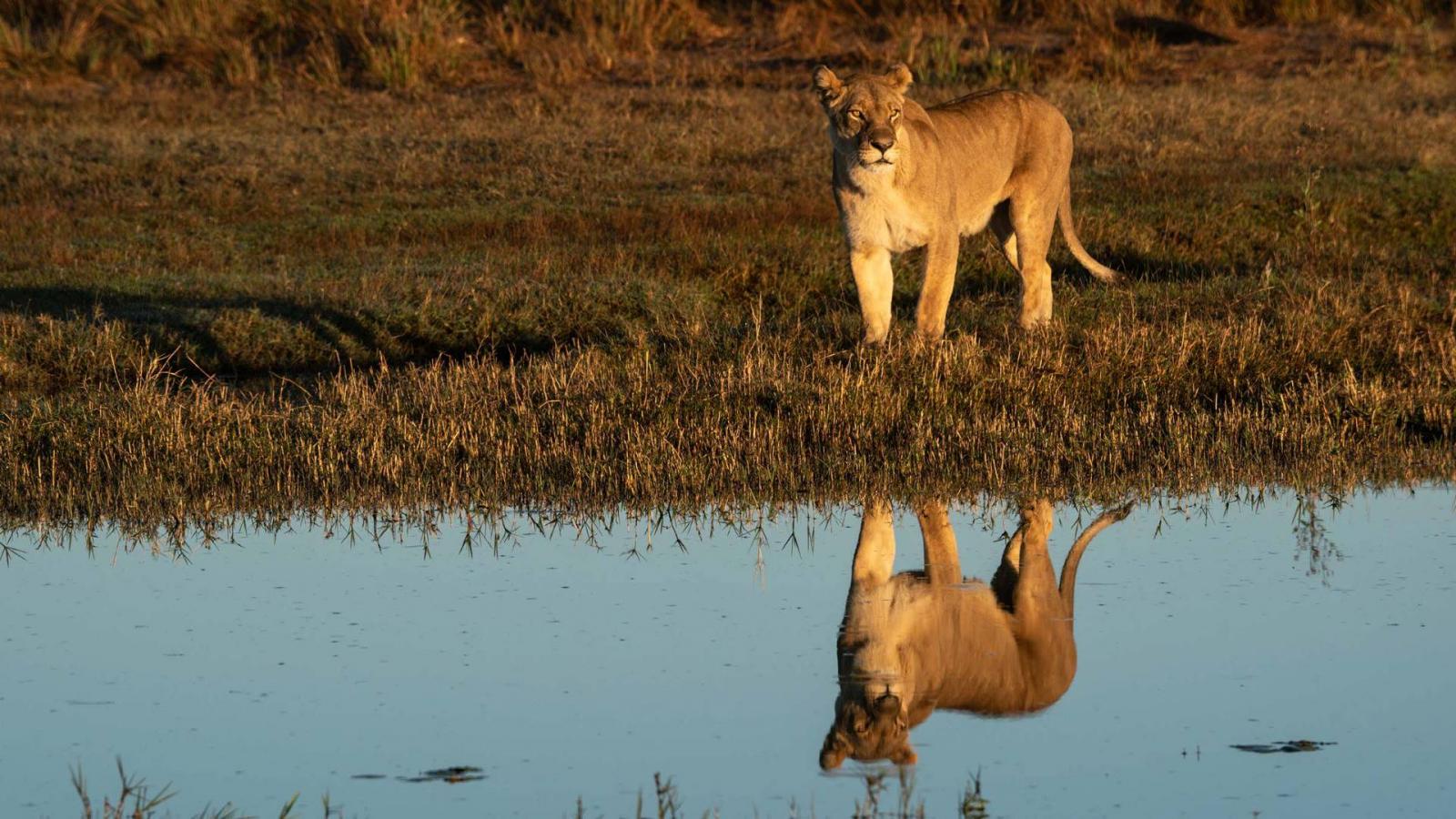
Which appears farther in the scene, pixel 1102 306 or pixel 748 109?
pixel 748 109

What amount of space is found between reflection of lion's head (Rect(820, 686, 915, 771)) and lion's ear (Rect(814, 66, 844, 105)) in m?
4.96

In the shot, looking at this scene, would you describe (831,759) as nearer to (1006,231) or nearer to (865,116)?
(865,116)

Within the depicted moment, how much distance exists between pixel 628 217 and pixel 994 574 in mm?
8971

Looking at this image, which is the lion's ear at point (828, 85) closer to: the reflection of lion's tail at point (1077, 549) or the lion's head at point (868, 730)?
the reflection of lion's tail at point (1077, 549)

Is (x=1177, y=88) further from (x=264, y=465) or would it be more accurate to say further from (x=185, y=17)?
(x=264, y=465)

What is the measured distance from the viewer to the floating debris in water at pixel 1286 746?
5191 millimetres

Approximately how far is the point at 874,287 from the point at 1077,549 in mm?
3366

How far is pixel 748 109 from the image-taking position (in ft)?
65.6

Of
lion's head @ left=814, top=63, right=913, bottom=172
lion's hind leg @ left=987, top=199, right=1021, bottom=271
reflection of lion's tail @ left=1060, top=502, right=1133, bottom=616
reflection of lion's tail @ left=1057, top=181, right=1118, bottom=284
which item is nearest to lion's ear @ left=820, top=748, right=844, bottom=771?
reflection of lion's tail @ left=1060, top=502, right=1133, bottom=616

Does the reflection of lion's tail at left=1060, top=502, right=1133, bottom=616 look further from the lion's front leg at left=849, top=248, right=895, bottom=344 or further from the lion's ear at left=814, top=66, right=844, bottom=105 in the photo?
the lion's ear at left=814, top=66, right=844, bottom=105

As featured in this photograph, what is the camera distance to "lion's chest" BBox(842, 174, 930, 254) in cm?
1027

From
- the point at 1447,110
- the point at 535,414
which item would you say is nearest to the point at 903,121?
the point at 535,414

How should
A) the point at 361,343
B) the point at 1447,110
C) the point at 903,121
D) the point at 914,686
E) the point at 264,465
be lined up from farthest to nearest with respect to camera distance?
the point at 1447,110
the point at 361,343
the point at 903,121
the point at 264,465
the point at 914,686

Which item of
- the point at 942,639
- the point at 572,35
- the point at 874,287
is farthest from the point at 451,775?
the point at 572,35
